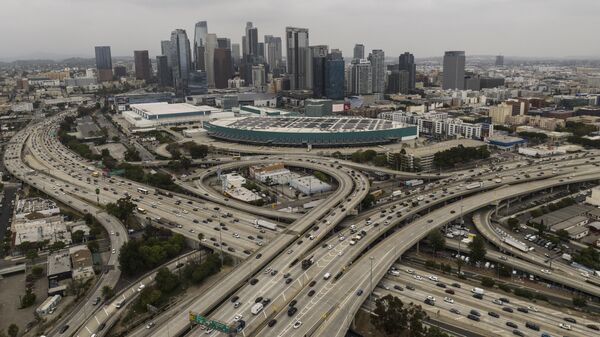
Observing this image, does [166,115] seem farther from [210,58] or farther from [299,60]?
[210,58]

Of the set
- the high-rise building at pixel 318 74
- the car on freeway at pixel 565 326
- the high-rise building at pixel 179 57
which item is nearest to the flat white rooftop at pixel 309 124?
the high-rise building at pixel 318 74

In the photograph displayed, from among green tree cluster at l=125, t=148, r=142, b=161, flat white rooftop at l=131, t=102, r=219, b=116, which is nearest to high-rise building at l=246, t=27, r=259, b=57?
flat white rooftop at l=131, t=102, r=219, b=116

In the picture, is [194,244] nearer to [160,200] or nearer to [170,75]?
Answer: [160,200]

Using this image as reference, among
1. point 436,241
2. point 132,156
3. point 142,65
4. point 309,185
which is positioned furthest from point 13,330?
point 142,65

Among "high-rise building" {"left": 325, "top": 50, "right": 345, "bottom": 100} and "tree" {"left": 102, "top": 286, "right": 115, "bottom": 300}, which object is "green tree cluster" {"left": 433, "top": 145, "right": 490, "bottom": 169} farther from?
"high-rise building" {"left": 325, "top": 50, "right": 345, "bottom": 100}

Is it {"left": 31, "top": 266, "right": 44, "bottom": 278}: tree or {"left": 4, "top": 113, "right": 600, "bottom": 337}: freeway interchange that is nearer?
{"left": 4, "top": 113, "right": 600, "bottom": 337}: freeway interchange
